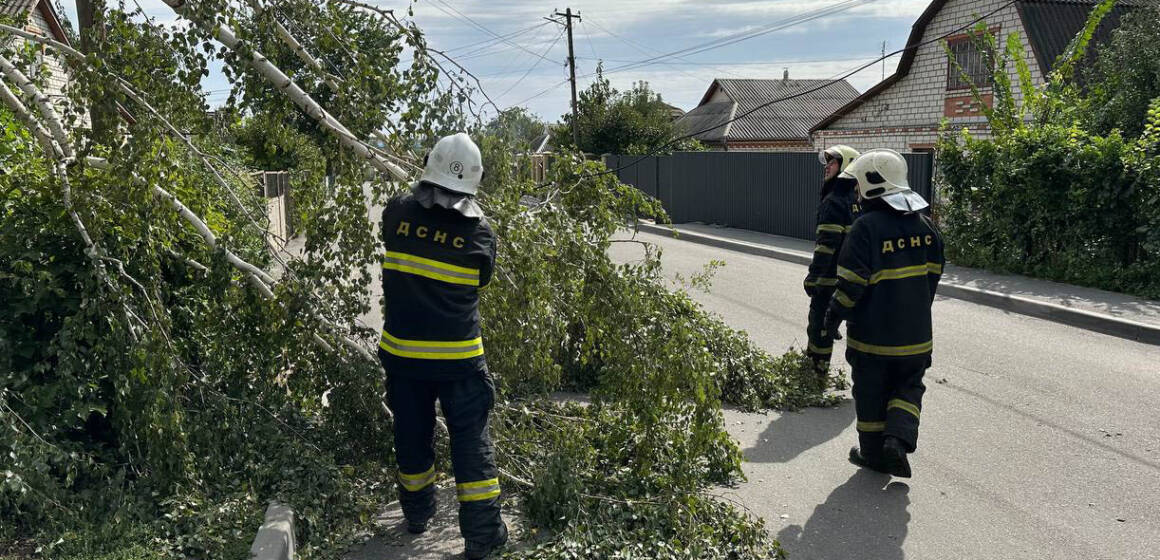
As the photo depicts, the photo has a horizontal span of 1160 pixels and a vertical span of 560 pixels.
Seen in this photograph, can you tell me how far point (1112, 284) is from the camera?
10914 millimetres

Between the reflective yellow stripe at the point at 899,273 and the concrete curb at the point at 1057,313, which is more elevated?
the reflective yellow stripe at the point at 899,273

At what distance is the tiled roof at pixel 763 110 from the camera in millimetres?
44656

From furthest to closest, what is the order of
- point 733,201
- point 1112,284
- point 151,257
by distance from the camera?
point 733,201 → point 1112,284 → point 151,257

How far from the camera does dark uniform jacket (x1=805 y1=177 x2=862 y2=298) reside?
639 cm

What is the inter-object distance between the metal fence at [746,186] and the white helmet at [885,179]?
10832mm

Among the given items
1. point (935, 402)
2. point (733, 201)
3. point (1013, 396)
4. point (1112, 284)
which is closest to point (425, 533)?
point (935, 402)

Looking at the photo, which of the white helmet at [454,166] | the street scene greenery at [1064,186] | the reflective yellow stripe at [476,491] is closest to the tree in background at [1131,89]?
the street scene greenery at [1064,186]

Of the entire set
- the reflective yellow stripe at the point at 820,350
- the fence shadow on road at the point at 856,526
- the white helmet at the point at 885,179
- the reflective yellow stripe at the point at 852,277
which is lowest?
the fence shadow on road at the point at 856,526

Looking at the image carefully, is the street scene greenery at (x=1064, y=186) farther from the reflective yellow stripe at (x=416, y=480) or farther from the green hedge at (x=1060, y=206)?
the reflective yellow stripe at (x=416, y=480)

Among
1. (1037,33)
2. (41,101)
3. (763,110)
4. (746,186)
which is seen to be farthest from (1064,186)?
(763,110)

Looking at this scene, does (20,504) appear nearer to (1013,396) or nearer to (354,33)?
(354,33)

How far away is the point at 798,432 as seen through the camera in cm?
594

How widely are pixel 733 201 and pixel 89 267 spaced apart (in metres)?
18.0

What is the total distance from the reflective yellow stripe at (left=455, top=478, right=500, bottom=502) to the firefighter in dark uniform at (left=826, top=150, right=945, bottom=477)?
2195 millimetres
